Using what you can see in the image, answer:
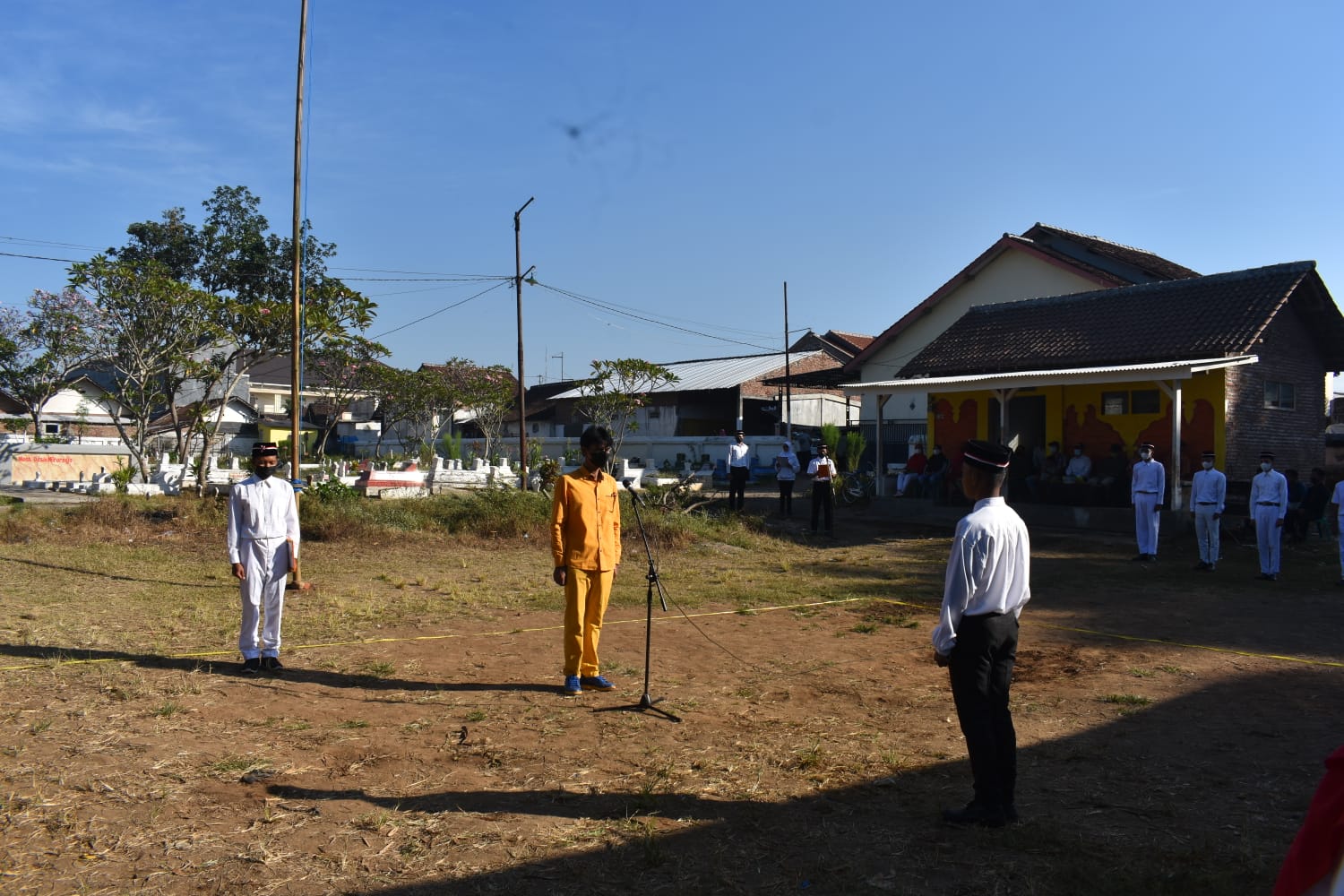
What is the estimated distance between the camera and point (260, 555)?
23.6 feet

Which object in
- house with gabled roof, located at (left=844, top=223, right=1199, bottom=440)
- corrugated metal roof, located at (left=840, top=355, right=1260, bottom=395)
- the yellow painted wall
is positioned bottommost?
the yellow painted wall

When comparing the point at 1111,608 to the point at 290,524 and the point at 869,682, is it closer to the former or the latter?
the point at 869,682

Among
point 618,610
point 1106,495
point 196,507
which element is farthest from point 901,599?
point 196,507

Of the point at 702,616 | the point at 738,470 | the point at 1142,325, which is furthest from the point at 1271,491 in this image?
the point at 738,470

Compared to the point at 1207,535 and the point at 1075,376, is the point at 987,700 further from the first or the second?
the point at 1075,376

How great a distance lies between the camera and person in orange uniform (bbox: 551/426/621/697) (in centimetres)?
663

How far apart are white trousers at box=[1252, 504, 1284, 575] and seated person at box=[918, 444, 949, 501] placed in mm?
8106

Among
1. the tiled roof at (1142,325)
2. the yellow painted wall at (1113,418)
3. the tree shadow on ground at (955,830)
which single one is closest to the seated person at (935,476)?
the yellow painted wall at (1113,418)

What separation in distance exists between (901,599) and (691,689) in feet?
15.6

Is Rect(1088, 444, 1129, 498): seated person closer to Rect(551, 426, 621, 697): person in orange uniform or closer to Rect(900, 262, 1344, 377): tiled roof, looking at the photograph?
Rect(900, 262, 1344, 377): tiled roof

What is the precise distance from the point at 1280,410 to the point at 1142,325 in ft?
9.70

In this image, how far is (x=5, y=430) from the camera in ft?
134

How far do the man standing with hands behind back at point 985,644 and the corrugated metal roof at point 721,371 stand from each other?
34.0 metres

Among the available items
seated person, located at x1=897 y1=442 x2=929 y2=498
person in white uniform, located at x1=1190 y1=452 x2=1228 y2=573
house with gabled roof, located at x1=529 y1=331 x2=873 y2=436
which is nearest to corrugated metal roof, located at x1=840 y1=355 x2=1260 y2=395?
seated person, located at x1=897 y1=442 x2=929 y2=498
